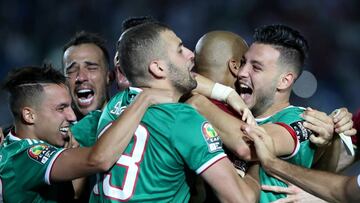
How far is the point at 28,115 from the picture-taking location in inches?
161

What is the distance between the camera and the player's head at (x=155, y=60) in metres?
3.42

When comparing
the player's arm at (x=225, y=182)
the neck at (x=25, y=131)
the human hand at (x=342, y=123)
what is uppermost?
the human hand at (x=342, y=123)

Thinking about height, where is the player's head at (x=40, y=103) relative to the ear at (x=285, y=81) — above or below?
Answer: below

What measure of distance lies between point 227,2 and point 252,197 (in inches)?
279

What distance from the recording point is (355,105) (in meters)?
9.00

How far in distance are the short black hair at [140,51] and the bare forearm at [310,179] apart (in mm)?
863

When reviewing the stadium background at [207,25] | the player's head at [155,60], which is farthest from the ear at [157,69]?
the stadium background at [207,25]

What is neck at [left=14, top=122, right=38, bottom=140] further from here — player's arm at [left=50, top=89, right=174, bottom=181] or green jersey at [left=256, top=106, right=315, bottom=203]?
green jersey at [left=256, top=106, right=315, bottom=203]

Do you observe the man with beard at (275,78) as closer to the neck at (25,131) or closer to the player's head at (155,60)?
the player's head at (155,60)

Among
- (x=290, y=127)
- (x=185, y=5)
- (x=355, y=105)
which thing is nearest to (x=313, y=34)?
(x=355, y=105)

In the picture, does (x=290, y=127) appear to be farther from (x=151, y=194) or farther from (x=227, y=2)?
(x=227, y=2)

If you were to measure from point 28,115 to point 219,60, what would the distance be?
135 cm

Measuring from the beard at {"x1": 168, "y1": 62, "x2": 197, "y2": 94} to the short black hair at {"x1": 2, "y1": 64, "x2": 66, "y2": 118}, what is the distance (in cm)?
Result: 112

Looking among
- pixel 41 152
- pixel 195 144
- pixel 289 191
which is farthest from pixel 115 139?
pixel 289 191
